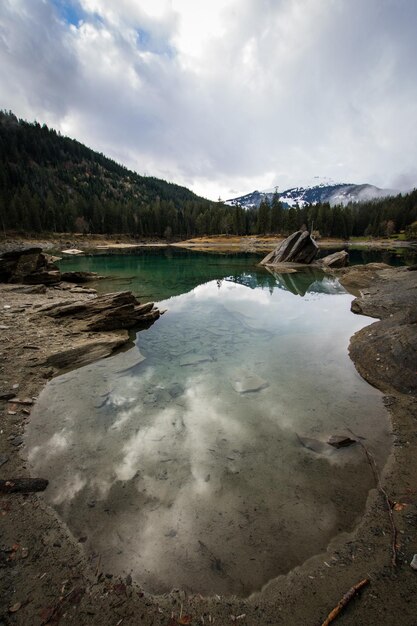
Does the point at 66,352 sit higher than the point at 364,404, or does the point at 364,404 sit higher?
the point at 66,352

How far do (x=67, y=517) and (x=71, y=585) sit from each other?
1256 millimetres

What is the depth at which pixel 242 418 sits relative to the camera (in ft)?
26.3

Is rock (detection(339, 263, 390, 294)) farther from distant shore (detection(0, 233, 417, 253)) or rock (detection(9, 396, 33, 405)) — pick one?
distant shore (detection(0, 233, 417, 253))

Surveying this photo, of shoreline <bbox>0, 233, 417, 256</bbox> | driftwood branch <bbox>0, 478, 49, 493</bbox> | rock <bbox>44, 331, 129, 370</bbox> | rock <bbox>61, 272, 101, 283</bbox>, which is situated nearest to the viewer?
driftwood branch <bbox>0, 478, 49, 493</bbox>

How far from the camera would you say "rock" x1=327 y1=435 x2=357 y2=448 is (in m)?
6.83

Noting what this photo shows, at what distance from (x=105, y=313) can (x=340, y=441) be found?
13.3 meters

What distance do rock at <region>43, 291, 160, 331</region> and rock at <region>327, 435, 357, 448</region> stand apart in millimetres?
12453

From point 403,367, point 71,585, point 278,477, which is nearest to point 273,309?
point 403,367

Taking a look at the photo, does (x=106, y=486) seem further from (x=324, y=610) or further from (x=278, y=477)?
(x=324, y=610)

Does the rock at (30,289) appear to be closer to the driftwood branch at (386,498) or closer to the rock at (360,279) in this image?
the driftwood branch at (386,498)

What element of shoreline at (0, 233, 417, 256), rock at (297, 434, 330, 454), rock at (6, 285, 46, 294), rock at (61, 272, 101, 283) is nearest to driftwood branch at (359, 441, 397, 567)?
rock at (297, 434, 330, 454)

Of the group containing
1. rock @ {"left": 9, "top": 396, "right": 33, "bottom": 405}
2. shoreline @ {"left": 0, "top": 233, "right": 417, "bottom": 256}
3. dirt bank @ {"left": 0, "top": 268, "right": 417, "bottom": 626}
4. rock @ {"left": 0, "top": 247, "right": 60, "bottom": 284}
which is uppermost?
shoreline @ {"left": 0, "top": 233, "right": 417, "bottom": 256}

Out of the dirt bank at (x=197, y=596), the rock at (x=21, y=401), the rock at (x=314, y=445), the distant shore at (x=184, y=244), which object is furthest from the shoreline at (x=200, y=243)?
the dirt bank at (x=197, y=596)

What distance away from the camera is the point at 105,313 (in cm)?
1570
